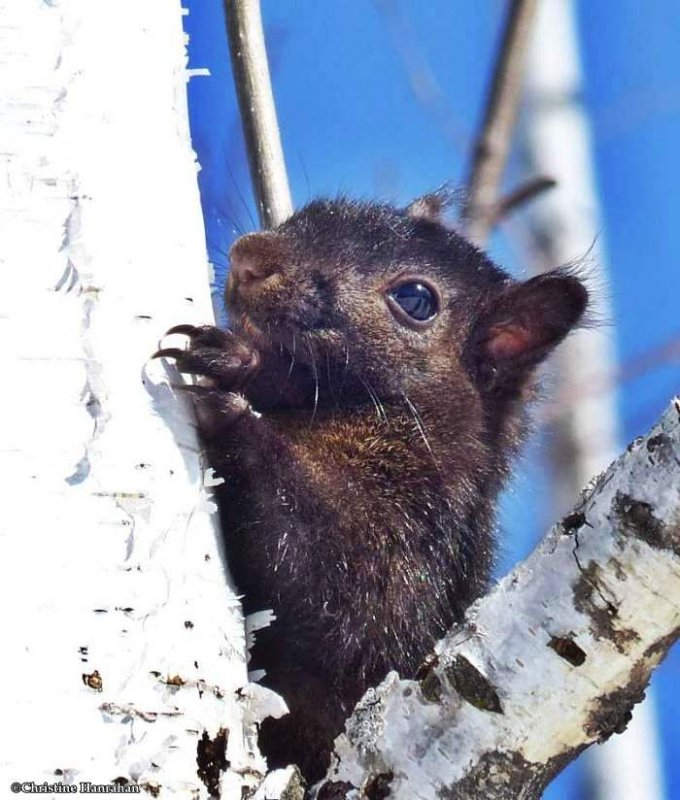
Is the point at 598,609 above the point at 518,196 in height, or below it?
below

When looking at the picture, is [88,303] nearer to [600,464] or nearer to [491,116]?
[491,116]

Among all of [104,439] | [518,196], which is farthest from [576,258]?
[104,439]

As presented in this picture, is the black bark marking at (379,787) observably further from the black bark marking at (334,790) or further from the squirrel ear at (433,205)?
the squirrel ear at (433,205)

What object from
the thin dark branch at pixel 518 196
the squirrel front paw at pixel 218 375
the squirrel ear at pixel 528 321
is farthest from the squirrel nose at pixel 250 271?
the thin dark branch at pixel 518 196

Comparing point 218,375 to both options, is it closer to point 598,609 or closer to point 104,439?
point 104,439

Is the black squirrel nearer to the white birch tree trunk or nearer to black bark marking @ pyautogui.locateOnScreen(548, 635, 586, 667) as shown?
the white birch tree trunk

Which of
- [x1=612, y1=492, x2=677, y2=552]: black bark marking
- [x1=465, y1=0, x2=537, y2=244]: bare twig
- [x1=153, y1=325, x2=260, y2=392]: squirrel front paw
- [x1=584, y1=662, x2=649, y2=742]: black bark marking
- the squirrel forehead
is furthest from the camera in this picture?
[x1=465, y1=0, x2=537, y2=244]: bare twig

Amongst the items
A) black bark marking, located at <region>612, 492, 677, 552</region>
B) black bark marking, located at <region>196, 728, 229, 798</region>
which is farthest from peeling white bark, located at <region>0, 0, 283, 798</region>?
black bark marking, located at <region>612, 492, 677, 552</region>
